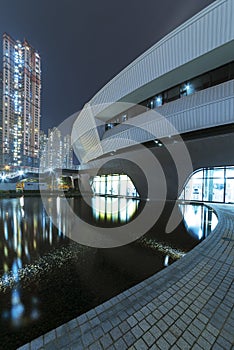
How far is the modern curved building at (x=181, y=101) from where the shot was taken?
380 inches

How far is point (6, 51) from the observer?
233 feet

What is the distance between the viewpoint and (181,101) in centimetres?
1195

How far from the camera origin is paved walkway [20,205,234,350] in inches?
62.4

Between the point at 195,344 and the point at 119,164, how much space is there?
61.4ft

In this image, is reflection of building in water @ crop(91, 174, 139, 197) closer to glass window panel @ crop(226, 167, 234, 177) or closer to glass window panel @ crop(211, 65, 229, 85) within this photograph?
glass window panel @ crop(226, 167, 234, 177)

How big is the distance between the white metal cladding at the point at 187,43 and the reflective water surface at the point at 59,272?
11026 millimetres

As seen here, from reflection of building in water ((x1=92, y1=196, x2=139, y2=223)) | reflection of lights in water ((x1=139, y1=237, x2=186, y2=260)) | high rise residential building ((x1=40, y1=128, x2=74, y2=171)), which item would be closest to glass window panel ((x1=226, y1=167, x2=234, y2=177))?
reflection of building in water ((x1=92, y1=196, x2=139, y2=223))

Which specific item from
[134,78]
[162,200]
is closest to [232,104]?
[134,78]

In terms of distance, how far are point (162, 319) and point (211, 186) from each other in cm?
1423

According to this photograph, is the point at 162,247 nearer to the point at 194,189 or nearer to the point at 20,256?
the point at 20,256

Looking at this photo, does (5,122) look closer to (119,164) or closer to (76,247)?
(119,164)

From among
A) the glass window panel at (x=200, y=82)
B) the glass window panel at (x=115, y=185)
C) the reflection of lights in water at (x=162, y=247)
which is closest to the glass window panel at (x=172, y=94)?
the glass window panel at (x=200, y=82)

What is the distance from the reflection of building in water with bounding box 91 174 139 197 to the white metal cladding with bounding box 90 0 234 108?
35.1ft

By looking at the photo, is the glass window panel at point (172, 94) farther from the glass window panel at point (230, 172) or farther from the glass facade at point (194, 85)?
the glass window panel at point (230, 172)
